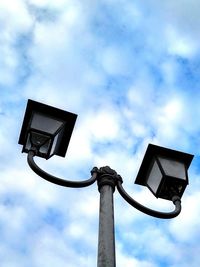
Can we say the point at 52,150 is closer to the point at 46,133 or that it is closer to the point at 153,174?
the point at 46,133

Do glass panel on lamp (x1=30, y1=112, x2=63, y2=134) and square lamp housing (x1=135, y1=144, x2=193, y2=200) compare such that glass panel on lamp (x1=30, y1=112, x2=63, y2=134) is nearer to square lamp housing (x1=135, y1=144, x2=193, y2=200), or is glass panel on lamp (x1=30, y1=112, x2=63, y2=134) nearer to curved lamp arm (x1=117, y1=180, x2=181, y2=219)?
curved lamp arm (x1=117, y1=180, x2=181, y2=219)

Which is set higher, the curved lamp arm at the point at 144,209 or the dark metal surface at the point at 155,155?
the dark metal surface at the point at 155,155

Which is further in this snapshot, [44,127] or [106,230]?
[44,127]

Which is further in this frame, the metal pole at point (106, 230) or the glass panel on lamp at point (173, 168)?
the glass panel on lamp at point (173, 168)

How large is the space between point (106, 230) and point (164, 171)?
158cm

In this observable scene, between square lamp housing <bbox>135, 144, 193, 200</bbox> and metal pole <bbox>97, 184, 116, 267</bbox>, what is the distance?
37.8 inches

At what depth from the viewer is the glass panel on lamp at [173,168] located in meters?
5.30

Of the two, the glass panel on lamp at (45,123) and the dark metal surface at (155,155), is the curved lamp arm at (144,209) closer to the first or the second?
the dark metal surface at (155,155)

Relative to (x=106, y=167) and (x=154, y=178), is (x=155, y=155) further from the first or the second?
(x=106, y=167)

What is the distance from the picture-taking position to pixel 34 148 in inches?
198

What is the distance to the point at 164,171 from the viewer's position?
207 inches

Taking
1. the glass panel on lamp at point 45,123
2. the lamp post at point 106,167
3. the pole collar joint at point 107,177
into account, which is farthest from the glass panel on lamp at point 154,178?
the glass panel on lamp at point 45,123

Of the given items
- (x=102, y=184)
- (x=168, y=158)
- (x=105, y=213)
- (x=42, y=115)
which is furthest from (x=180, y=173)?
(x=42, y=115)

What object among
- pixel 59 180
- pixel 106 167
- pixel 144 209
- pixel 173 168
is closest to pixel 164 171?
pixel 173 168
